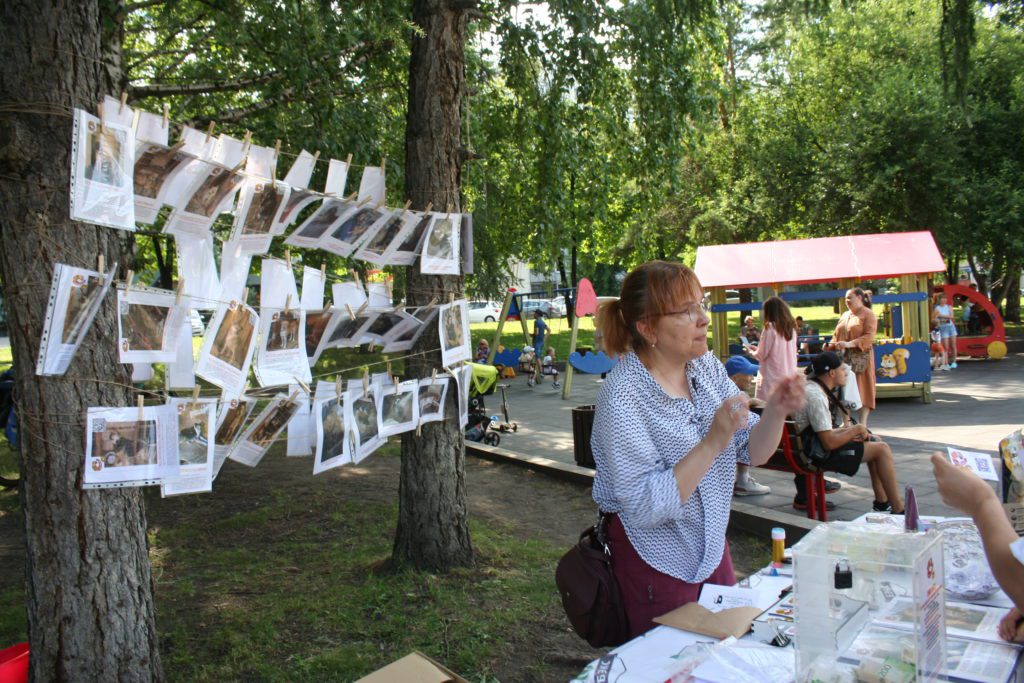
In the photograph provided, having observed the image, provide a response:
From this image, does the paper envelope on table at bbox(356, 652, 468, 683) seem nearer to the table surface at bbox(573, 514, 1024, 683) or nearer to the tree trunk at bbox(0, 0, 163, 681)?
the table surface at bbox(573, 514, 1024, 683)

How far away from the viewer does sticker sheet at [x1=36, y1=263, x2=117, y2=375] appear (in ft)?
9.26

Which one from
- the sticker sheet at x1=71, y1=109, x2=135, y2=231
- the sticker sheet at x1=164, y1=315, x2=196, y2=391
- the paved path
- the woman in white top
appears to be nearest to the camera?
the sticker sheet at x1=71, y1=109, x2=135, y2=231

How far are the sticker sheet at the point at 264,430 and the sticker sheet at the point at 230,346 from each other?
13.9 inches

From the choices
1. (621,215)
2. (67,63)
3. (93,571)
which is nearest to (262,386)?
(93,571)

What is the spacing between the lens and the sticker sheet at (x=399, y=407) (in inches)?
168

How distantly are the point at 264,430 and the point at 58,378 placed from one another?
Answer: 0.93 meters

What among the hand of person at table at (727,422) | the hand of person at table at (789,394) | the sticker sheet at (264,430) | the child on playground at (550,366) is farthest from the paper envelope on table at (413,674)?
the child on playground at (550,366)

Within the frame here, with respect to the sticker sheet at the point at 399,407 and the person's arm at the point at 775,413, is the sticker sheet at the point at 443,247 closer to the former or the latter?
the sticker sheet at the point at 399,407

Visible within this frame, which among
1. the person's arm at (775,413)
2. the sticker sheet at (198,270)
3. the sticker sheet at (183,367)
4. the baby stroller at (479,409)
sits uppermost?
the sticker sheet at (198,270)

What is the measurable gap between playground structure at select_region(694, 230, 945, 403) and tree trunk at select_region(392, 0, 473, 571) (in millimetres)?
7986

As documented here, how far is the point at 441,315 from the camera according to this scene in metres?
4.62

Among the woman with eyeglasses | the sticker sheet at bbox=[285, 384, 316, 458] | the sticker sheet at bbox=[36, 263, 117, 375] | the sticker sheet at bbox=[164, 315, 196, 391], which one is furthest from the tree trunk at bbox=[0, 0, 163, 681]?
the woman with eyeglasses

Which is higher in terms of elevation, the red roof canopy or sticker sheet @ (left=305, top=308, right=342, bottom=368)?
the red roof canopy

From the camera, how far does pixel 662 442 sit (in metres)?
2.35
